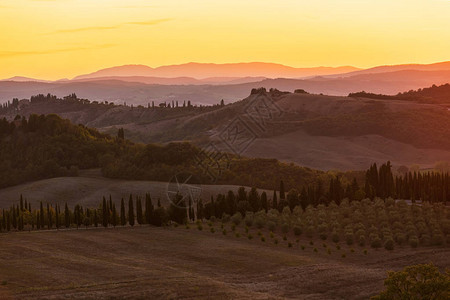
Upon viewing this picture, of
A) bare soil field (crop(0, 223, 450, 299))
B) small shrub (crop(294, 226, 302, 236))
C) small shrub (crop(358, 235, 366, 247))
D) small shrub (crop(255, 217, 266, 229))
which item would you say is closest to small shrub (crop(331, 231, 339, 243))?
bare soil field (crop(0, 223, 450, 299))

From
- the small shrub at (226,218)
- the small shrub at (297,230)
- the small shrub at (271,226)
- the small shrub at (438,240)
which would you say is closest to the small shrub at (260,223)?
the small shrub at (271,226)

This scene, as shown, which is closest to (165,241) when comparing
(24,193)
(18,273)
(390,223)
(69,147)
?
(18,273)

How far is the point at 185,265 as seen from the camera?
220 feet

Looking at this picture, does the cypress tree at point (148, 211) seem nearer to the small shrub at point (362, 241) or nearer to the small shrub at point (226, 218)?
the small shrub at point (226, 218)

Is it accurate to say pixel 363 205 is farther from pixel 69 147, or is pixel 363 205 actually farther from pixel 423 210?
pixel 69 147

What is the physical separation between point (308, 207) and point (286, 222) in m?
11.2

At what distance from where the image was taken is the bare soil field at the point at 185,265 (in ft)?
176

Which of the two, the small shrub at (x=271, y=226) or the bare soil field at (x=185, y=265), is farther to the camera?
the small shrub at (x=271, y=226)

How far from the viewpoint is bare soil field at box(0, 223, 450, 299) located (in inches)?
2108

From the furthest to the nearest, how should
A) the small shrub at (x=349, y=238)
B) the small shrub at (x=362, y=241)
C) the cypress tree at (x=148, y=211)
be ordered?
the cypress tree at (x=148, y=211) < the small shrub at (x=349, y=238) < the small shrub at (x=362, y=241)

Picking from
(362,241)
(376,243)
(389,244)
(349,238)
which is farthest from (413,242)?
(349,238)

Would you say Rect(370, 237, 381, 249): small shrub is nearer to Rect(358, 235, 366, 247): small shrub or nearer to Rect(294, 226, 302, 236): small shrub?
Rect(358, 235, 366, 247): small shrub

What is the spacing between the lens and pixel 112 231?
3514 inches

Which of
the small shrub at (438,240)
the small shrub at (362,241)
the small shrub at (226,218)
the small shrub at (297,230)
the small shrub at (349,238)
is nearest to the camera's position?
the small shrub at (438,240)
